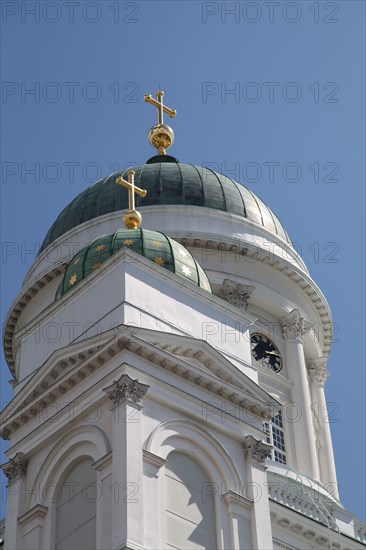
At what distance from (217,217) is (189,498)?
19011 mm

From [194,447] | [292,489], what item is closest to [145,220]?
[292,489]

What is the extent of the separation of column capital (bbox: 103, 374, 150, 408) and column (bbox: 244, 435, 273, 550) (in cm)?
307

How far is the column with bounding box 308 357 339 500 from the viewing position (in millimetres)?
47719

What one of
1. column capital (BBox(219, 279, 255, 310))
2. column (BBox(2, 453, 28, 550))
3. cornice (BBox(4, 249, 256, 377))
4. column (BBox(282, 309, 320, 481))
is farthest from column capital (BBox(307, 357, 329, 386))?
column (BBox(2, 453, 28, 550))

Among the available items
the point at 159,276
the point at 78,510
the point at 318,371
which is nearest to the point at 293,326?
the point at 318,371

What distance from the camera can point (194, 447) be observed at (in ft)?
111

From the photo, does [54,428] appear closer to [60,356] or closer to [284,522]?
[60,356]

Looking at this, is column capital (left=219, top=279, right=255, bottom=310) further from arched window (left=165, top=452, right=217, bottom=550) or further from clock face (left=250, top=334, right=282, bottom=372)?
arched window (left=165, top=452, right=217, bottom=550)

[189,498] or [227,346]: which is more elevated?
[227,346]

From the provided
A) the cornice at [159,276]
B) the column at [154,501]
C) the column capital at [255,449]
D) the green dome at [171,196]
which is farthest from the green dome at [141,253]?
the green dome at [171,196]

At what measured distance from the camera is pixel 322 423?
164ft

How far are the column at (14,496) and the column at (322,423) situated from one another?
14.4 metres

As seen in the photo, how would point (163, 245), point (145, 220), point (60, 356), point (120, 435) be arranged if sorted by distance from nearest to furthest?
point (120, 435)
point (60, 356)
point (163, 245)
point (145, 220)

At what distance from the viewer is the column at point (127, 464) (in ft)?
100.0
